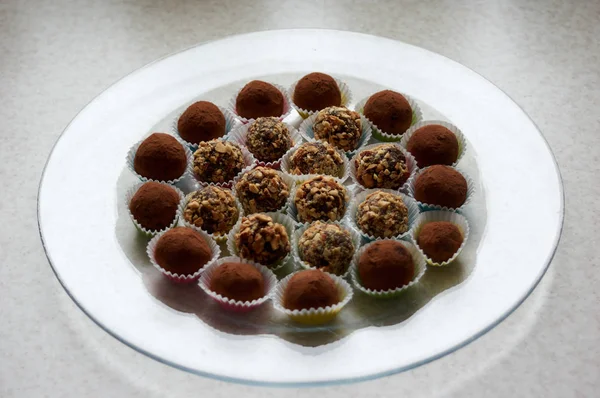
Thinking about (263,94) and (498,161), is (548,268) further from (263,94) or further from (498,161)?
(263,94)

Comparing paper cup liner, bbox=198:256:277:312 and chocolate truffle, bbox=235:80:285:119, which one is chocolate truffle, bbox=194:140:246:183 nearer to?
chocolate truffle, bbox=235:80:285:119

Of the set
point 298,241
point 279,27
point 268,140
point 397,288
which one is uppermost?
point 279,27

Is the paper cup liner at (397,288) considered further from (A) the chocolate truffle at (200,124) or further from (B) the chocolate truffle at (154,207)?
(A) the chocolate truffle at (200,124)

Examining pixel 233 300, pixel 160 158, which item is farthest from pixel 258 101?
pixel 233 300

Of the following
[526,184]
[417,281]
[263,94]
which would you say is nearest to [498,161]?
[526,184]

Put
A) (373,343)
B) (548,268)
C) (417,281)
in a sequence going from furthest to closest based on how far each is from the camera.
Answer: (548,268) < (417,281) < (373,343)

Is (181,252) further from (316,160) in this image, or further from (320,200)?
(316,160)
